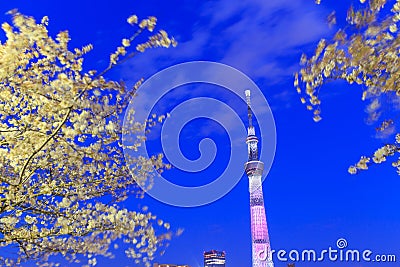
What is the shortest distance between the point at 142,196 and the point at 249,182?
5081cm

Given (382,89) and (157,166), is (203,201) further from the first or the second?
(382,89)

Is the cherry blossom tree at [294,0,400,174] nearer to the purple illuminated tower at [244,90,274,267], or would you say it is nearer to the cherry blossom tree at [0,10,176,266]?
the cherry blossom tree at [0,10,176,266]

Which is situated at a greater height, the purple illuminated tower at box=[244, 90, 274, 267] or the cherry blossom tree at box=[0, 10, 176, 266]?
the purple illuminated tower at box=[244, 90, 274, 267]

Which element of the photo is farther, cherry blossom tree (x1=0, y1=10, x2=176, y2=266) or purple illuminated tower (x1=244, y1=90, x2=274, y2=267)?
purple illuminated tower (x1=244, y1=90, x2=274, y2=267)

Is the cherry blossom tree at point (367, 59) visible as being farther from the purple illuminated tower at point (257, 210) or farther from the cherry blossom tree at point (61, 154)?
the purple illuminated tower at point (257, 210)

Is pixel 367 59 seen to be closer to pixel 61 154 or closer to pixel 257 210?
pixel 61 154

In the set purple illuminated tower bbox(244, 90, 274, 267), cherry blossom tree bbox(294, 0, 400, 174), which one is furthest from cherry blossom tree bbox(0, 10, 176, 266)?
purple illuminated tower bbox(244, 90, 274, 267)

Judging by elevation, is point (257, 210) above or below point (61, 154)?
above

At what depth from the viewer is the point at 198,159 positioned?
18.5 feet

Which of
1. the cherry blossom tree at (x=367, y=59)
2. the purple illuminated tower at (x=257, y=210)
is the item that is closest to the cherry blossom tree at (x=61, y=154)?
the cherry blossom tree at (x=367, y=59)

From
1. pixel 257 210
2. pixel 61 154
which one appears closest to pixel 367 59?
pixel 61 154

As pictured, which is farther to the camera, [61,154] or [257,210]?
[257,210]

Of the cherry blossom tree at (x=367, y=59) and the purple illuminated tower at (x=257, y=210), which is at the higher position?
the purple illuminated tower at (x=257, y=210)

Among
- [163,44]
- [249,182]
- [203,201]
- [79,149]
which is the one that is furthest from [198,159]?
[249,182]
